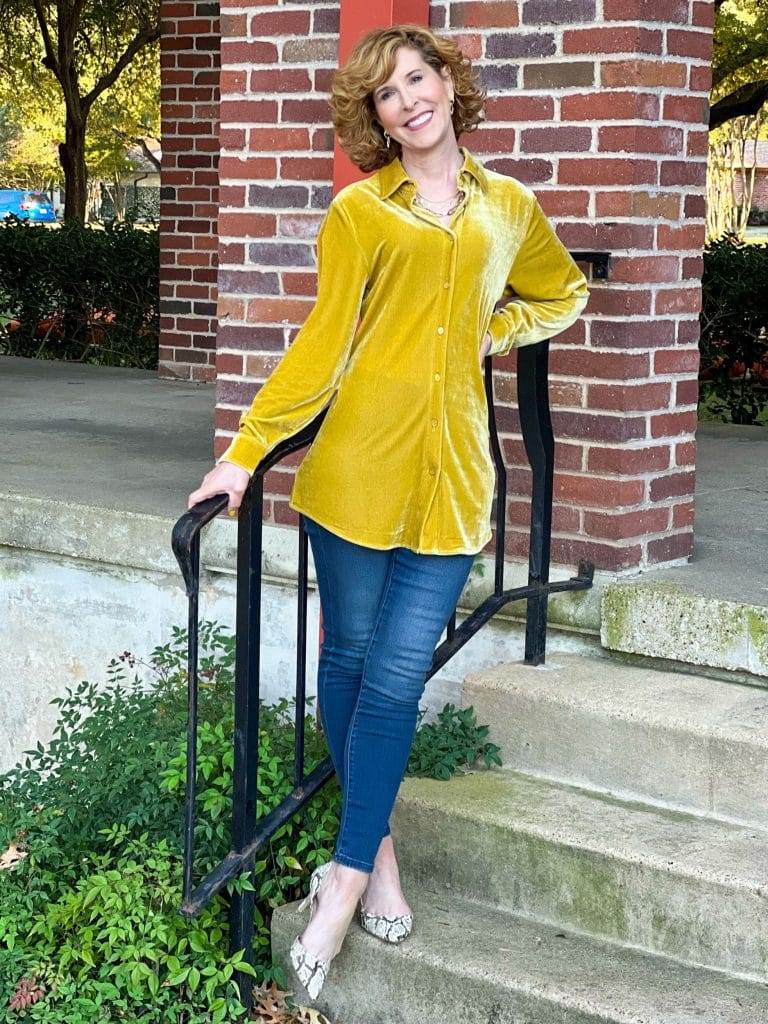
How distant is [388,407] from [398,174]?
0.46 m

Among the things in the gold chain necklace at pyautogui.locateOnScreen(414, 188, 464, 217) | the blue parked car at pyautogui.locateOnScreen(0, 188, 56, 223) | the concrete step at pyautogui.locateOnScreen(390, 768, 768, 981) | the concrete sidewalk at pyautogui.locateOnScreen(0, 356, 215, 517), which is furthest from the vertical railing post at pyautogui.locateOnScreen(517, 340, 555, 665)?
the blue parked car at pyautogui.locateOnScreen(0, 188, 56, 223)

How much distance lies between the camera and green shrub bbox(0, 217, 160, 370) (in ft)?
38.2

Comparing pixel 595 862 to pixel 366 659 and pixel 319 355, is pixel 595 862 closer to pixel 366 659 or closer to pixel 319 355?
pixel 366 659

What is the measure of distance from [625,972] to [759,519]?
225 cm

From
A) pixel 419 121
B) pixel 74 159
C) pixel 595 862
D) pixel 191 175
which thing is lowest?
pixel 595 862

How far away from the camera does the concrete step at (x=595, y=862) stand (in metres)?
3.20

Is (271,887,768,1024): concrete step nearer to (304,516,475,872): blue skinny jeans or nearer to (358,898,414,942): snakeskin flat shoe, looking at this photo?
(358,898,414,942): snakeskin flat shoe

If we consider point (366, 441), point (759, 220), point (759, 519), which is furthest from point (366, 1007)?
point (759, 220)

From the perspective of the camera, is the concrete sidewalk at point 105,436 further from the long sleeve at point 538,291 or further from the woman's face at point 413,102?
the woman's face at point 413,102

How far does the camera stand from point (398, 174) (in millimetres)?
3092

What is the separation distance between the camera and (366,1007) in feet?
11.0

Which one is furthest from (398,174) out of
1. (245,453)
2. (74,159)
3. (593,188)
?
(74,159)

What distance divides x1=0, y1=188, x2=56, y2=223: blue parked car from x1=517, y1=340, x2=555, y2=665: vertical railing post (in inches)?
2061

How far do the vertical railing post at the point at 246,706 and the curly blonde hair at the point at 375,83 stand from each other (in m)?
0.69
